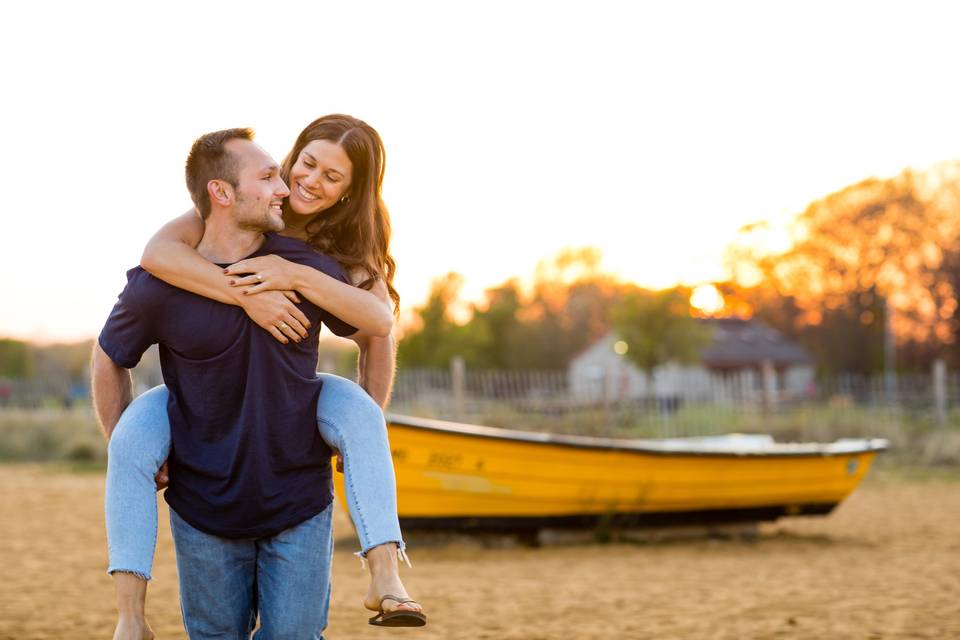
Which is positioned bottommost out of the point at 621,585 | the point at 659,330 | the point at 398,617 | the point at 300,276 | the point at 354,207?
the point at 621,585

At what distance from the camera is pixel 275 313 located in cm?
278

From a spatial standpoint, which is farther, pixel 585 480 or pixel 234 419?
pixel 585 480

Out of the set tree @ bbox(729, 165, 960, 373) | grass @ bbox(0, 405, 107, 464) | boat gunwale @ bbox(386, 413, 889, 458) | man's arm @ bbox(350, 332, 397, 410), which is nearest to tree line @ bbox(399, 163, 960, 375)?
tree @ bbox(729, 165, 960, 373)

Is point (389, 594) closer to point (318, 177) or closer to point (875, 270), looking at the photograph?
→ point (318, 177)

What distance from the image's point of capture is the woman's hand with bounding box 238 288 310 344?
278 cm

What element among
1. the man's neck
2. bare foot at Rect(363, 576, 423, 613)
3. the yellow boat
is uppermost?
the man's neck

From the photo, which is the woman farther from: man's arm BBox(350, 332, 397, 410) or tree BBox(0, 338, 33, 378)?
tree BBox(0, 338, 33, 378)

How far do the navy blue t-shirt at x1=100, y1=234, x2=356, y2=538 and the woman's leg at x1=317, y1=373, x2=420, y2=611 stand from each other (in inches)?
2.9

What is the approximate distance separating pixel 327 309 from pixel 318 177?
1.36 ft

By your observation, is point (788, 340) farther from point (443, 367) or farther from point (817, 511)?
point (817, 511)

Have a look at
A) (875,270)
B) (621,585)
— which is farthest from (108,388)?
(875,270)

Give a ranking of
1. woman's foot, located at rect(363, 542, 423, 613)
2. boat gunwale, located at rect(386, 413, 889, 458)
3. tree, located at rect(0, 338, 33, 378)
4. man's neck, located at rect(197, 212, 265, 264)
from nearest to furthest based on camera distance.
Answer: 1. woman's foot, located at rect(363, 542, 423, 613)
2. man's neck, located at rect(197, 212, 265, 264)
3. boat gunwale, located at rect(386, 413, 889, 458)
4. tree, located at rect(0, 338, 33, 378)

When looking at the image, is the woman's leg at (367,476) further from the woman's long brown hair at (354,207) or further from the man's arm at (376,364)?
the woman's long brown hair at (354,207)

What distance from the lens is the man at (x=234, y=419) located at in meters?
2.81
